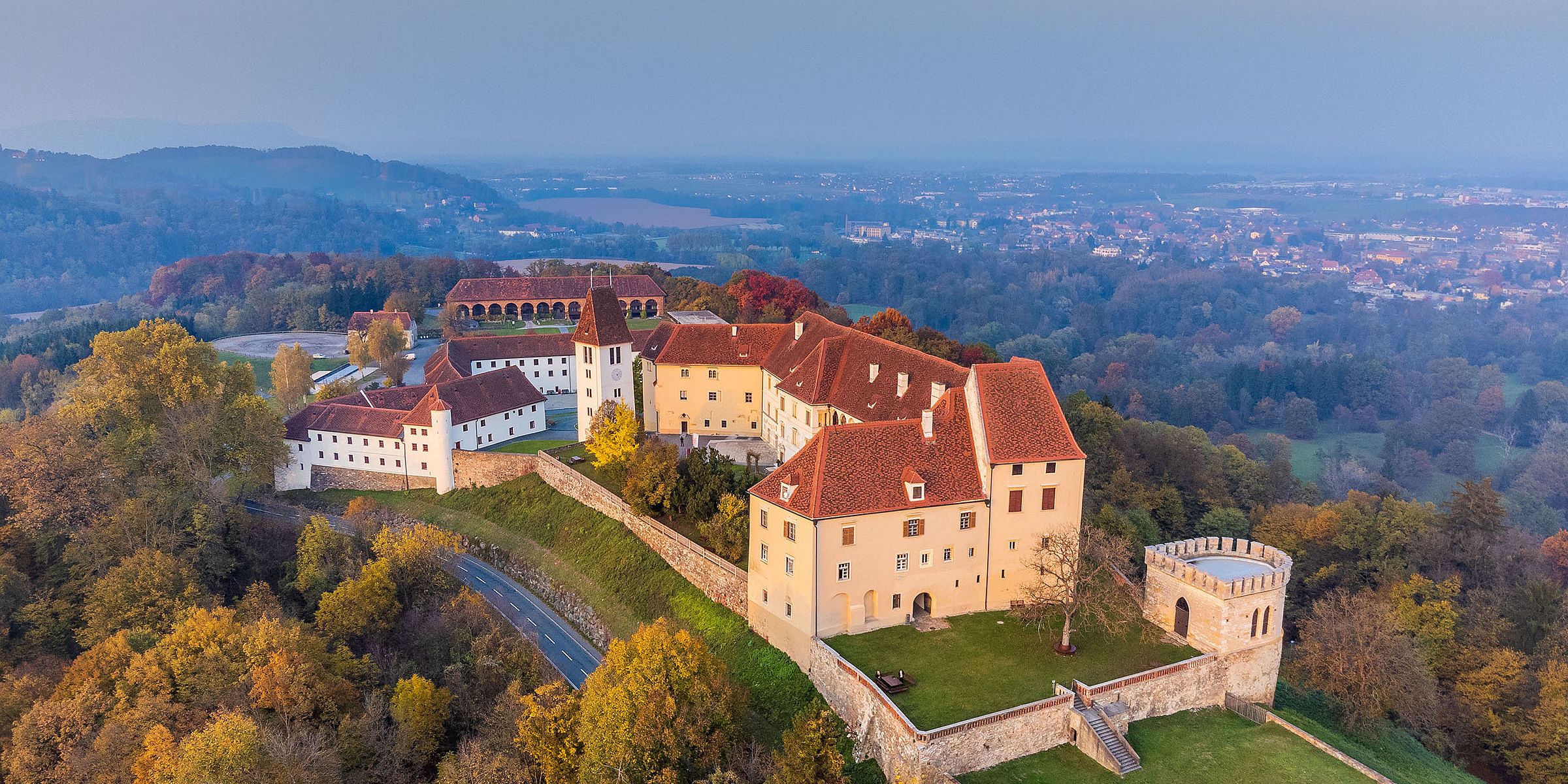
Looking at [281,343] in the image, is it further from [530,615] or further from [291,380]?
[530,615]

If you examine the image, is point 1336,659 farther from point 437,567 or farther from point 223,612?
point 223,612

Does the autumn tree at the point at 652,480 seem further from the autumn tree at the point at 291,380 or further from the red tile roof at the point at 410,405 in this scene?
the autumn tree at the point at 291,380

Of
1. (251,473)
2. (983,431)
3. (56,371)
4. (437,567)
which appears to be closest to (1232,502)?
(983,431)

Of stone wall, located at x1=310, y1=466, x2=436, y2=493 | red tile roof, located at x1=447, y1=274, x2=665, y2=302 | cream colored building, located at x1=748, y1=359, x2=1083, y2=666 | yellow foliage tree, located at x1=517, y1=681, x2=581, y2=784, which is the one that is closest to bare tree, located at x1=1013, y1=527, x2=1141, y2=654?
cream colored building, located at x1=748, y1=359, x2=1083, y2=666

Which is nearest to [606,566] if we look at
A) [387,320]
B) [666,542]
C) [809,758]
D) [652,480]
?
[666,542]

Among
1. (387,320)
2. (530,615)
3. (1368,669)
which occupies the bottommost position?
(530,615)

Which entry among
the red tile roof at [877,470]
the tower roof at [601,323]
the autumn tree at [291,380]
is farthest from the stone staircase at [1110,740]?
the autumn tree at [291,380]

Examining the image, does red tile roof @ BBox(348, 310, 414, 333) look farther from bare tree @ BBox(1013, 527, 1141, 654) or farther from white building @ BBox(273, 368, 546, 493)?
bare tree @ BBox(1013, 527, 1141, 654)
